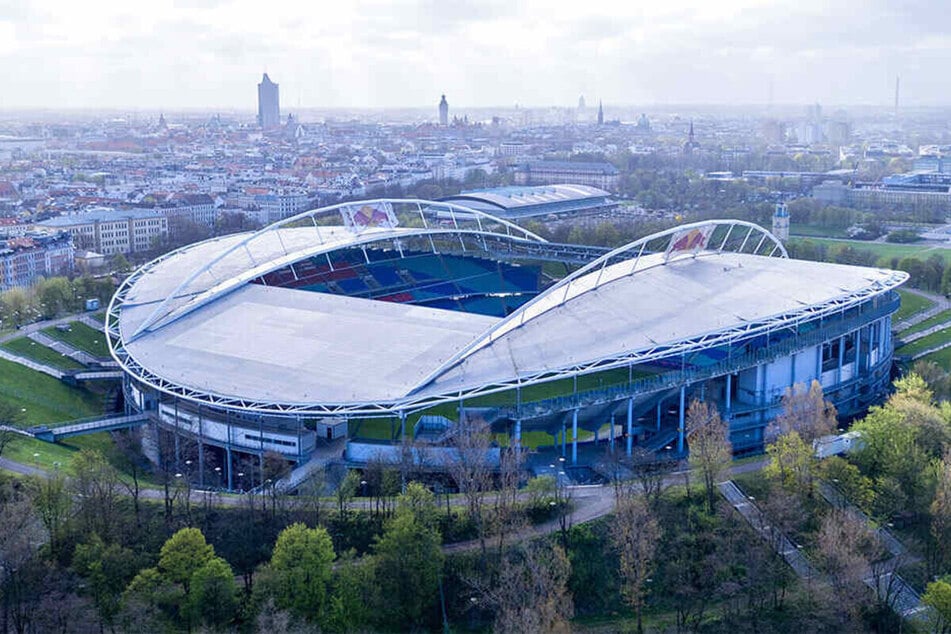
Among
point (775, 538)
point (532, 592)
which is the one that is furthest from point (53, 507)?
point (775, 538)

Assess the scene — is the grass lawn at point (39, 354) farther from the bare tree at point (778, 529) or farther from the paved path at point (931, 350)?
the paved path at point (931, 350)

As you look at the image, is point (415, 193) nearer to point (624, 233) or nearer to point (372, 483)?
point (624, 233)

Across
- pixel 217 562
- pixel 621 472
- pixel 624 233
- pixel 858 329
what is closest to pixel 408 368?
pixel 621 472

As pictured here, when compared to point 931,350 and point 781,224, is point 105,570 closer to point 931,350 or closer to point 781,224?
point 931,350

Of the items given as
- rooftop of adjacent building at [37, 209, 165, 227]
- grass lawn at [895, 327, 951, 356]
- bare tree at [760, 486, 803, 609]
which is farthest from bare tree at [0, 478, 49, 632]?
rooftop of adjacent building at [37, 209, 165, 227]

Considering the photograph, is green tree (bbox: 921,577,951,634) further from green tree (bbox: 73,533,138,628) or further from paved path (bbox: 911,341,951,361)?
paved path (bbox: 911,341,951,361)

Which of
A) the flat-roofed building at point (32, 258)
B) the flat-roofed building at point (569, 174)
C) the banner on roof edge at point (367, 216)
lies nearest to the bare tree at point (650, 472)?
the banner on roof edge at point (367, 216)
